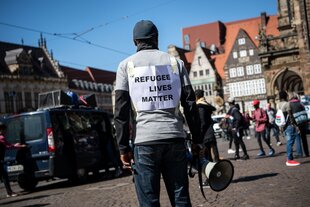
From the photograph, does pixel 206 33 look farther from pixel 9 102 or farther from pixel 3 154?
pixel 3 154

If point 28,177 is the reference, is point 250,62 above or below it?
above

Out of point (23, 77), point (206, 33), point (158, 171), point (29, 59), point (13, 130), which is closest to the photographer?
point (158, 171)

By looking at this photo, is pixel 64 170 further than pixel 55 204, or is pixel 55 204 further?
pixel 64 170

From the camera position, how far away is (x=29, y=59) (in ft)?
226

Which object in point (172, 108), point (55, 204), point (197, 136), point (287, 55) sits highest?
Result: point (287, 55)

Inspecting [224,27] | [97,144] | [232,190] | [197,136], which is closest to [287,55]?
[97,144]

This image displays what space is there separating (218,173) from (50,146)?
7.39 meters

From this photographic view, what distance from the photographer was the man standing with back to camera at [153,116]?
147 inches

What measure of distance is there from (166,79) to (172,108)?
0.28 meters

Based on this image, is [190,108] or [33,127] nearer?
[190,108]

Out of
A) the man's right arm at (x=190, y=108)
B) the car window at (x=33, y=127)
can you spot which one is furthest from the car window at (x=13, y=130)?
the man's right arm at (x=190, y=108)

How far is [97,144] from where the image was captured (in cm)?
1248

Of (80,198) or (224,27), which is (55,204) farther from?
(224,27)

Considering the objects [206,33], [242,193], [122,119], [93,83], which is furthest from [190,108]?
[206,33]
